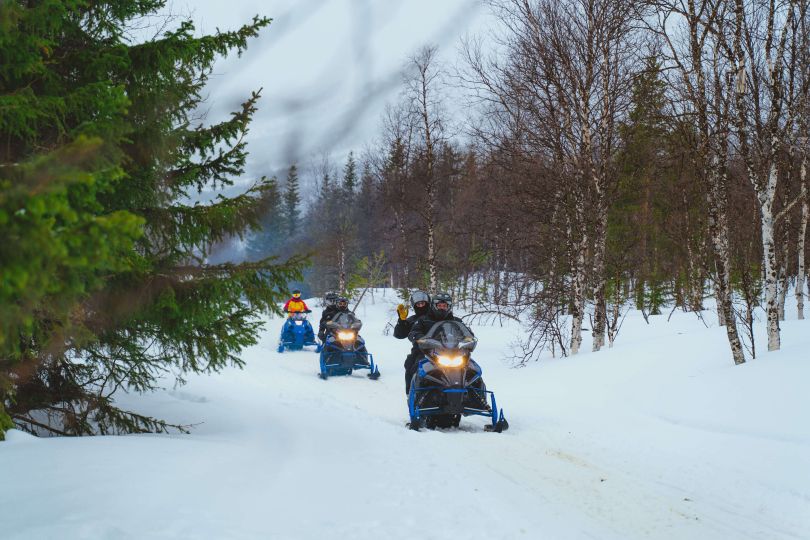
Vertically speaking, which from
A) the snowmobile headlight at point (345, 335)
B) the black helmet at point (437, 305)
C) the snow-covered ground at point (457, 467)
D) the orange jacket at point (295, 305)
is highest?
the black helmet at point (437, 305)

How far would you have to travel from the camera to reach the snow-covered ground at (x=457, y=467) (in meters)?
3.39

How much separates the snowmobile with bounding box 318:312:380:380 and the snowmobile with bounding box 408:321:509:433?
200 inches

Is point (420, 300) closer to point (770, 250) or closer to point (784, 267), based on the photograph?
point (770, 250)

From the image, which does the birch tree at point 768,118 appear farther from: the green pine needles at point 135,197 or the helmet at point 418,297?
the green pine needles at point 135,197

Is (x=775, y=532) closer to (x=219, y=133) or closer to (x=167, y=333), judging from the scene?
(x=167, y=333)

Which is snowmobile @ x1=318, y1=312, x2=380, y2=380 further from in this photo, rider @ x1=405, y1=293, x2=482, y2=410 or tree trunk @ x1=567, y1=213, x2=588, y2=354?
tree trunk @ x1=567, y1=213, x2=588, y2=354

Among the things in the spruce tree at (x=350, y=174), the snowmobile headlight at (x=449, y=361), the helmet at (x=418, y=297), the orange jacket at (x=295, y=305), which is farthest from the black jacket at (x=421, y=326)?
the spruce tree at (x=350, y=174)

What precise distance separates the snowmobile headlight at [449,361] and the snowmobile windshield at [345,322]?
18.6 ft

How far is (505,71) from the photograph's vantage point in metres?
12.4

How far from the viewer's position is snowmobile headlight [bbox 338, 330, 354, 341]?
1284 cm

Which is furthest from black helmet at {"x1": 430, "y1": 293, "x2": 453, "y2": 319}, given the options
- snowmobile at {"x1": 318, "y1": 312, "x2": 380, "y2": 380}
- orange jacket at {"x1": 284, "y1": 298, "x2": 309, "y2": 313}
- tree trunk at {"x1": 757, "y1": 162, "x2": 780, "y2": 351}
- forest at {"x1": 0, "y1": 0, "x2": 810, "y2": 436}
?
orange jacket at {"x1": 284, "y1": 298, "x2": 309, "y2": 313}

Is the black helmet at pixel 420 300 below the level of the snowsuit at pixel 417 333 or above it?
above

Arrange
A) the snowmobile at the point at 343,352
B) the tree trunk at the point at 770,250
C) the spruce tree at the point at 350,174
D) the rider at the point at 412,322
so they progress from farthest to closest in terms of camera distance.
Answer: the spruce tree at the point at 350,174, the snowmobile at the point at 343,352, the rider at the point at 412,322, the tree trunk at the point at 770,250

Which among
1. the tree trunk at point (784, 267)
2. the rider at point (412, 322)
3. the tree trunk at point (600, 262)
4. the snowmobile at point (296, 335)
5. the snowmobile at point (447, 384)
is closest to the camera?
the snowmobile at point (447, 384)
